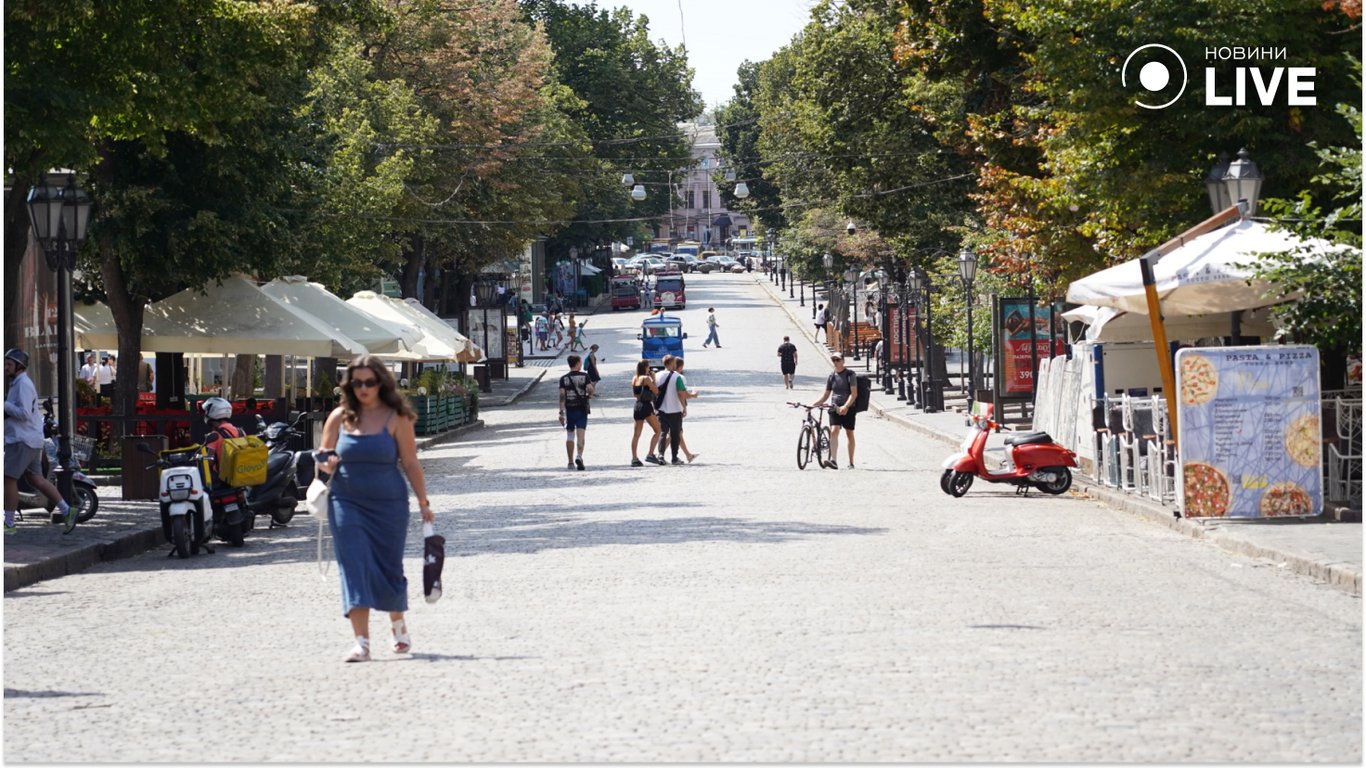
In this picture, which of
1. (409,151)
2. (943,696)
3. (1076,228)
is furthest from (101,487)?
(409,151)

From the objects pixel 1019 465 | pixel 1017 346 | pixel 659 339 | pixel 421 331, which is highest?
pixel 659 339

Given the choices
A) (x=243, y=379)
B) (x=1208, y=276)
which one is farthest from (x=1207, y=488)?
(x=243, y=379)

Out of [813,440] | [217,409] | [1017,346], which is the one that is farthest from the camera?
[1017,346]

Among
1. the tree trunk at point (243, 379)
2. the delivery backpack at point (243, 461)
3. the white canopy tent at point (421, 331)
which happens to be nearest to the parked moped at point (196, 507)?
the delivery backpack at point (243, 461)

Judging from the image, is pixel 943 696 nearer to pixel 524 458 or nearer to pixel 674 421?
pixel 674 421

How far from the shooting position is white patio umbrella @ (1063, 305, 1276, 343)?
21906mm

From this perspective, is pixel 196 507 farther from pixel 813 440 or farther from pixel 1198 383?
pixel 813 440

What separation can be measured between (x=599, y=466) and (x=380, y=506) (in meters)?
18.5

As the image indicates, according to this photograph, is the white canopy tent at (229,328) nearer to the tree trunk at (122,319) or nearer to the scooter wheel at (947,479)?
the tree trunk at (122,319)

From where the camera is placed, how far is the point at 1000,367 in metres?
32.8

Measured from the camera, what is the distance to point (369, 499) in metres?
9.62

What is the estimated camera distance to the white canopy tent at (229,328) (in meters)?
27.7

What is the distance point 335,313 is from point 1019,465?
47.3ft

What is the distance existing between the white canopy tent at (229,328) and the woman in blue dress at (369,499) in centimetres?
1822
